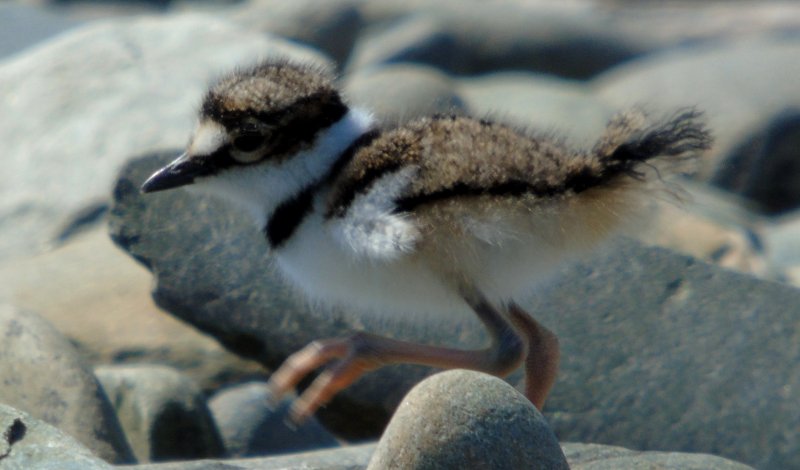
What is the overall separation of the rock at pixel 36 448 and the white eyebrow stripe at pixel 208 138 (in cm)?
84

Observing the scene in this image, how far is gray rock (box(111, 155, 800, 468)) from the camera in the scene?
3.79 meters

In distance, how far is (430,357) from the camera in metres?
3.14

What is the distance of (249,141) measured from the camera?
3.12 metres

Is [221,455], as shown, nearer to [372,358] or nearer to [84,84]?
[372,358]

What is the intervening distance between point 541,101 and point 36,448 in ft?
19.1

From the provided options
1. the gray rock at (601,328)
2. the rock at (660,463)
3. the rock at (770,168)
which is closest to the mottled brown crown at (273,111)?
the gray rock at (601,328)

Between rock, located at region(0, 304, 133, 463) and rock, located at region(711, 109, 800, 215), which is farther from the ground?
rock, located at region(0, 304, 133, 463)

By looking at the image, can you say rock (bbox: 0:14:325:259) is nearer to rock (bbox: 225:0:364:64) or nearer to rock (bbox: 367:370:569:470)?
rock (bbox: 225:0:364:64)

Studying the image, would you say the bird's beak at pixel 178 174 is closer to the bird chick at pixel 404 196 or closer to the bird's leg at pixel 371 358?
the bird chick at pixel 404 196

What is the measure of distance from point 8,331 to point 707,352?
218 cm

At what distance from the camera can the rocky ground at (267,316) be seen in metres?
3.09

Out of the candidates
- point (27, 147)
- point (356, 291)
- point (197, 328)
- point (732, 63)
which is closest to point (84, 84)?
point (27, 147)

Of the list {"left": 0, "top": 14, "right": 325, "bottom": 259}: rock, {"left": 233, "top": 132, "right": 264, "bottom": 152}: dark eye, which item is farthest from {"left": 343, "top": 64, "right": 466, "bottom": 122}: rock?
{"left": 233, "top": 132, "right": 264, "bottom": 152}: dark eye

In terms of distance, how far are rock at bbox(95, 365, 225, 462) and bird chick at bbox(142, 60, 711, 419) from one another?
0.74 metres
